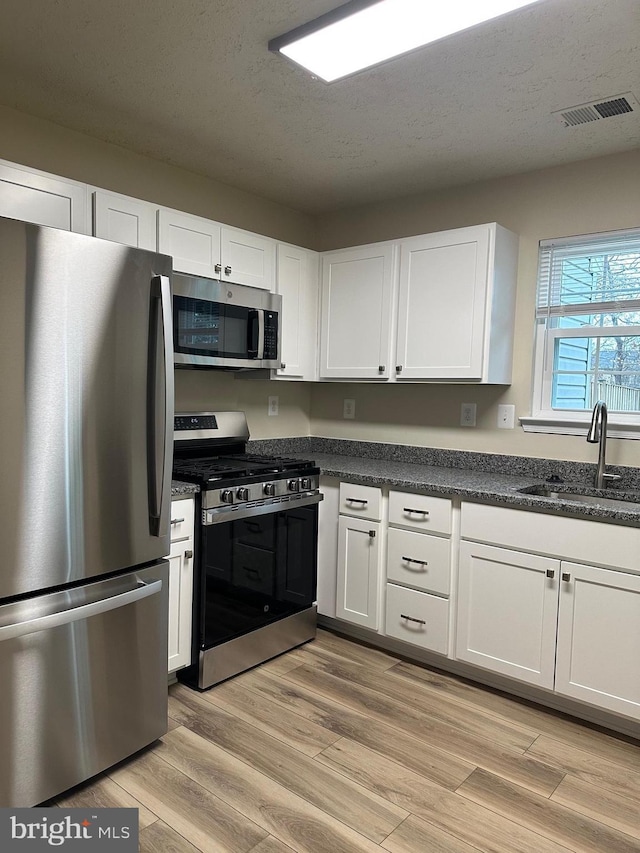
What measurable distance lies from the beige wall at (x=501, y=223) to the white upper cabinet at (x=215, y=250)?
84 centimetres

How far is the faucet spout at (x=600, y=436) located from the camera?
2.66 m

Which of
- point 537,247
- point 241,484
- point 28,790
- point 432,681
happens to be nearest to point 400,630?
point 432,681

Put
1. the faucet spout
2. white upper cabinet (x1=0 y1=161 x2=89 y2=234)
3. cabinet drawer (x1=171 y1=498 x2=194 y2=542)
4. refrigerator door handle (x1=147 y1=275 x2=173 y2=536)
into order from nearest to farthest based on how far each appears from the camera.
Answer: refrigerator door handle (x1=147 y1=275 x2=173 y2=536), white upper cabinet (x1=0 y1=161 x2=89 y2=234), cabinet drawer (x1=171 y1=498 x2=194 y2=542), the faucet spout

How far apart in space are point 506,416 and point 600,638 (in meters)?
1.20

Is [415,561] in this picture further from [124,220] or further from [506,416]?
[124,220]

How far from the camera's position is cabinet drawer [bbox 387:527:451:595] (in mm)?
2760

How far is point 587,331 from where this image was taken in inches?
117

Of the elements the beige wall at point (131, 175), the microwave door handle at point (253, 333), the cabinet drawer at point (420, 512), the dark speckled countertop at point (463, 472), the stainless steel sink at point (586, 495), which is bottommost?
the cabinet drawer at point (420, 512)

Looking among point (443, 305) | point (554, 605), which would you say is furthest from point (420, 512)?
point (443, 305)

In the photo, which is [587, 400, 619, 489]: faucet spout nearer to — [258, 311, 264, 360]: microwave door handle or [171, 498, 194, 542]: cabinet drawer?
[258, 311, 264, 360]: microwave door handle

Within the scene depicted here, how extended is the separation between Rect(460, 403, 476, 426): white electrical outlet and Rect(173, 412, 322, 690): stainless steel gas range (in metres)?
0.88

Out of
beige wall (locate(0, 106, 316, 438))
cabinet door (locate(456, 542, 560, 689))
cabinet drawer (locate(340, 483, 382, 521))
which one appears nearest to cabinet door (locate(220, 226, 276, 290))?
beige wall (locate(0, 106, 316, 438))

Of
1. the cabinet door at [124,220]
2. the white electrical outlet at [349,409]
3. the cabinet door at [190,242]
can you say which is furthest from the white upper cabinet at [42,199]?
the white electrical outlet at [349,409]

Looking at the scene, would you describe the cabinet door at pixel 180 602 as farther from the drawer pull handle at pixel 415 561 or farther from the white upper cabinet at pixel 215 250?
the white upper cabinet at pixel 215 250
